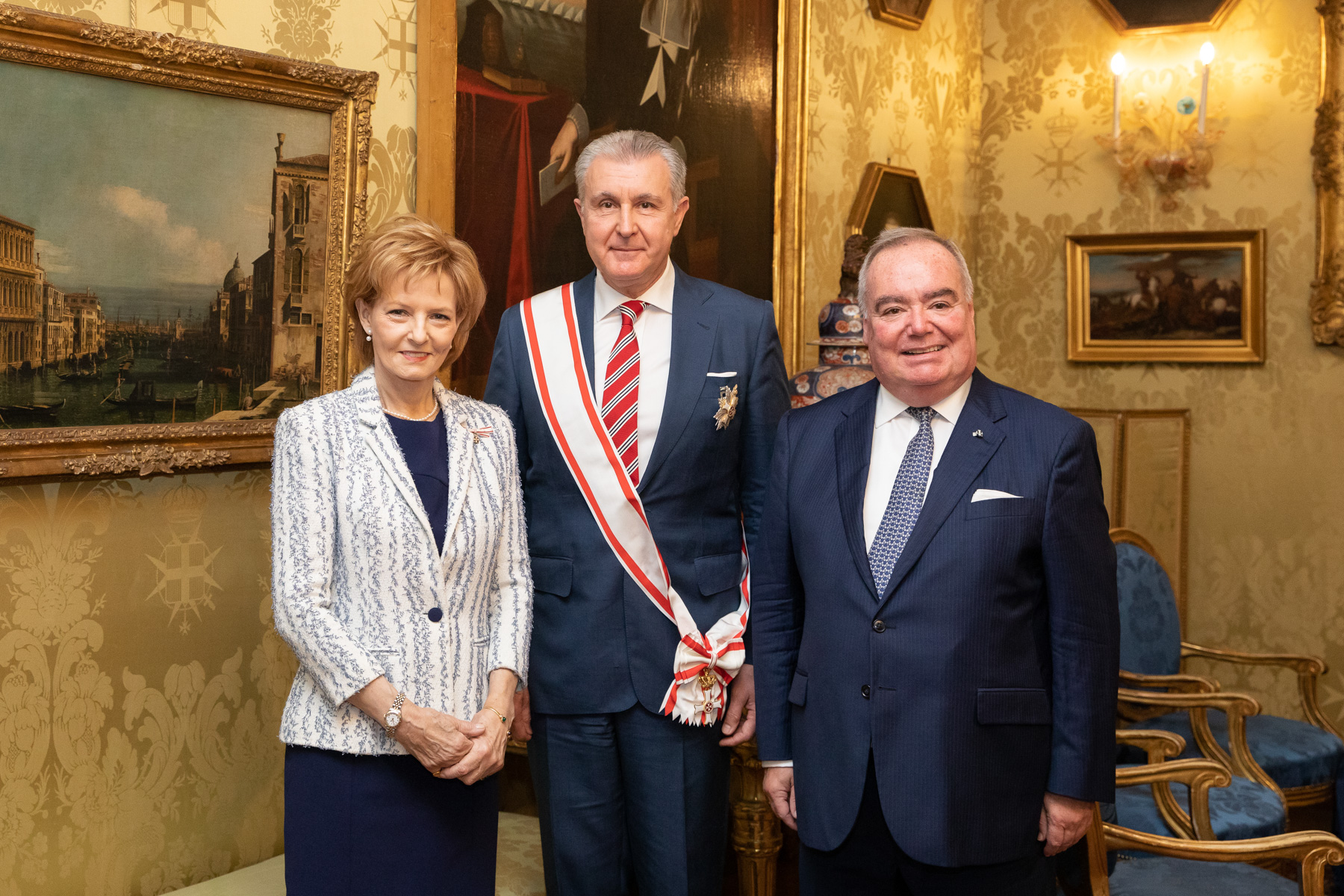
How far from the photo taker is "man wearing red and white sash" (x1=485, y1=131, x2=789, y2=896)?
1913 millimetres

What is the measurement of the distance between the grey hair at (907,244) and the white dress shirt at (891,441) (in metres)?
0.14

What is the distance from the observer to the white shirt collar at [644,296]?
2008 millimetres

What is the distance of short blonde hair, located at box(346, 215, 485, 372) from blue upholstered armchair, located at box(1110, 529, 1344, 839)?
2414 millimetres

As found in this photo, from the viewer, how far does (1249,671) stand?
4344mm

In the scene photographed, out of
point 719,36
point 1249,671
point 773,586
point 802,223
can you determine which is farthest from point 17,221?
point 1249,671

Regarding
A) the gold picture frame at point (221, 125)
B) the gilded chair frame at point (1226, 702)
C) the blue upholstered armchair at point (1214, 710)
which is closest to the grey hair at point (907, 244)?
the gold picture frame at point (221, 125)

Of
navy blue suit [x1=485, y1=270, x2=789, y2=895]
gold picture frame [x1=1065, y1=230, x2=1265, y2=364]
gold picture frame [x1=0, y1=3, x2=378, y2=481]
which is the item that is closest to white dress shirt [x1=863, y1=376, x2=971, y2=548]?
navy blue suit [x1=485, y1=270, x2=789, y2=895]

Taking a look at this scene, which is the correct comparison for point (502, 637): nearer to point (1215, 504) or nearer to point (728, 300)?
point (728, 300)

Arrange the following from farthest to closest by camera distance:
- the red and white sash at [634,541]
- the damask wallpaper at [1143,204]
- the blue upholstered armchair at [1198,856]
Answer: the damask wallpaper at [1143,204], the blue upholstered armchair at [1198,856], the red and white sash at [634,541]

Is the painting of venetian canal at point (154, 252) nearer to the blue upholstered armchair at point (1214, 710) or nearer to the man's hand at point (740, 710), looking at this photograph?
the man's hand at point (740, 710)

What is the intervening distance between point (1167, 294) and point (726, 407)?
10.1 feet

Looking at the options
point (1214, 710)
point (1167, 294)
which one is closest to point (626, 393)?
point (1214, 710)

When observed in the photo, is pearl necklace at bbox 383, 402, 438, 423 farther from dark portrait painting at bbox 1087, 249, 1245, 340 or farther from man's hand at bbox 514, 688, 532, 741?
dark portrait painting at bbox 1087, 249, 1245, 340

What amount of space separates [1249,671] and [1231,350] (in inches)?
47.9
